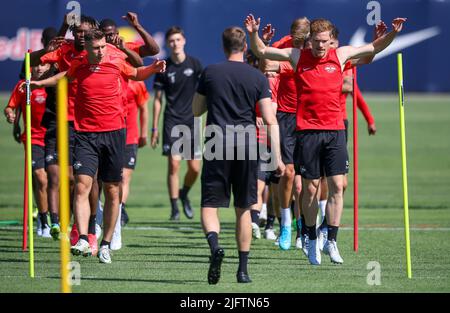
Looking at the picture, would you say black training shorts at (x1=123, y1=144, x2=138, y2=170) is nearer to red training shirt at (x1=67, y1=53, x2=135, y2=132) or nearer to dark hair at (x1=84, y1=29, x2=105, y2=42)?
red training shirt at (x1=67, y1=53, x2=135, y2=132)

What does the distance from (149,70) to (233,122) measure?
5.98 feet

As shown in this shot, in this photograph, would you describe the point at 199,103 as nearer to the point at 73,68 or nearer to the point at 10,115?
the point at 73,68

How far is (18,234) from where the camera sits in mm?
14195

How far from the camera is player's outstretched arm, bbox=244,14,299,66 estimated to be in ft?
34.4

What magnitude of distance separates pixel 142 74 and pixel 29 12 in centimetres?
2856

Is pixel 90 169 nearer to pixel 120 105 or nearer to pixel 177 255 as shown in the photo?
pixel 120 105

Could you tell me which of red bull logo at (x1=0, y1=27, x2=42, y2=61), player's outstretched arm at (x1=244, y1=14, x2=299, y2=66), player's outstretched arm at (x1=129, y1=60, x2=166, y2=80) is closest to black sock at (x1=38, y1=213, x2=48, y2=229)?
player's outstretched arm at (x1=129, y1=60, x2=166, y2=80)

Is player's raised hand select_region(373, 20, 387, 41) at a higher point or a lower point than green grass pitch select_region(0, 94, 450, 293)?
higher

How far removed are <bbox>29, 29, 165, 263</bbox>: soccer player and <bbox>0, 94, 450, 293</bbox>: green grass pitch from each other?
566mm

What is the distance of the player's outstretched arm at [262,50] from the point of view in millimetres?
10477

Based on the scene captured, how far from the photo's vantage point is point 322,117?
1138cm

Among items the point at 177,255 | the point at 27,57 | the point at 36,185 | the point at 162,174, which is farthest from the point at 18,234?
the point at 162,174

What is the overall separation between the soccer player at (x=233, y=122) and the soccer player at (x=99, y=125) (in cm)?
155

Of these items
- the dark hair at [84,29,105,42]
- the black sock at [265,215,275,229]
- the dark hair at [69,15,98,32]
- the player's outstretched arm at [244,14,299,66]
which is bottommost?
the black sock at [265,215,275,229]
